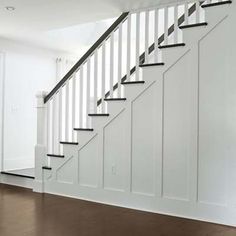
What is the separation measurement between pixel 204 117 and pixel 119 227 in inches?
58.2

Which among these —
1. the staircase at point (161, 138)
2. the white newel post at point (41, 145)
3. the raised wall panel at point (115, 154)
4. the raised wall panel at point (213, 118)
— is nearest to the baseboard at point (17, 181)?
the white newel post at point (41, 145)

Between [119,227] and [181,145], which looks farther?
[181,145]

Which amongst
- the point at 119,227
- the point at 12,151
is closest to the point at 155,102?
the point at 119,227

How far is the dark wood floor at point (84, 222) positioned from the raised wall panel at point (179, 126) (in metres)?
0.41

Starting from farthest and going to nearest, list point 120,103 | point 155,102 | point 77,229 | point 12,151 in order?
1. point 12,151
2. point 120,103
3. point 155,102
4. point 77,229

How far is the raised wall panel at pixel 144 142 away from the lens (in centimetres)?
426

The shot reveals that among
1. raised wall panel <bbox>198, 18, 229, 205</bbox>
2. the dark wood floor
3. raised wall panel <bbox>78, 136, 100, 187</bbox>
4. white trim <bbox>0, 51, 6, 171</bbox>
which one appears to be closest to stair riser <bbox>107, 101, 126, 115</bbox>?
raised wall panel <bbox>78, 136, 100, 187</bbox>

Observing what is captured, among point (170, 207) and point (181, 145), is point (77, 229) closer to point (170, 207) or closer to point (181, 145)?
point (170, 207)

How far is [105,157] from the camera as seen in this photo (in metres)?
4.65

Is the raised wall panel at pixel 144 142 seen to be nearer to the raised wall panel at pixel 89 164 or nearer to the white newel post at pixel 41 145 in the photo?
the raised wall panel at pixel 89 164

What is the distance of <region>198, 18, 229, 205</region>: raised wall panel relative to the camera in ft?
12.4

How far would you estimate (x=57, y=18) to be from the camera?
508 centimetres

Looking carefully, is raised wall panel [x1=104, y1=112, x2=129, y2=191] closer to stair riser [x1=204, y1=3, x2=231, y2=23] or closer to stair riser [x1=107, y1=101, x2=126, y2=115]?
stair riser [x1=107, y1=101, x2=126, y2=115]

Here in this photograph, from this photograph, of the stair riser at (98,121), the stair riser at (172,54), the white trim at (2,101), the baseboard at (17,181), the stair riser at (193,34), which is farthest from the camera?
the white trim at (2,101)
